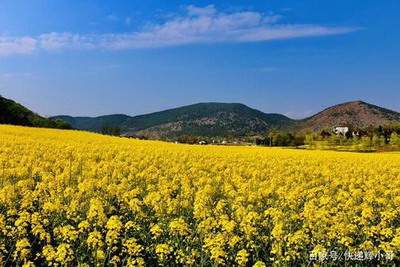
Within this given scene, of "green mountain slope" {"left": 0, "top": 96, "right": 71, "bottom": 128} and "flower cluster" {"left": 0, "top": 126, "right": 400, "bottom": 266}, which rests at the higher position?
"green mountain slope" {"left": 0, "top": 96, "right": 71, "bottom": 128}

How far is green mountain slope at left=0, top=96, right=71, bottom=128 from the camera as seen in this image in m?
98.4

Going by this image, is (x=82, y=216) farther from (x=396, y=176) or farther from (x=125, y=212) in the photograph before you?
(x=396, y=176)

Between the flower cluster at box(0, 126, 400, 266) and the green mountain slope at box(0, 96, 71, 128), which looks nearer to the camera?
the flower cluster at box(0, 126, 400, 266)

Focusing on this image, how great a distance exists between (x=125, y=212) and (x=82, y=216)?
145 cm

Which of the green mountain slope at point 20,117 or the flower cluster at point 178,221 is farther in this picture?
the green mountain slope at point 20,117

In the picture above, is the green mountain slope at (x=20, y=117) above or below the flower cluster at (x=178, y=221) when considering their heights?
above

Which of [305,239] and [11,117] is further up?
[11,117]

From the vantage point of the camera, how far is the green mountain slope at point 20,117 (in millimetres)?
98369

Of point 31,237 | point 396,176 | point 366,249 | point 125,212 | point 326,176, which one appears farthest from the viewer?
point 396,176

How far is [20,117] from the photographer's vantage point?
10444 cm

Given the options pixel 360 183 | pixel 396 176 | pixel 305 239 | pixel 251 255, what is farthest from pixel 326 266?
pixel 396 176

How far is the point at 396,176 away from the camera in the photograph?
22812mm

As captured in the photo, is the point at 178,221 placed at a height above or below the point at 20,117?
below

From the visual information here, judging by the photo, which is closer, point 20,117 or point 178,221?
point 178,221
